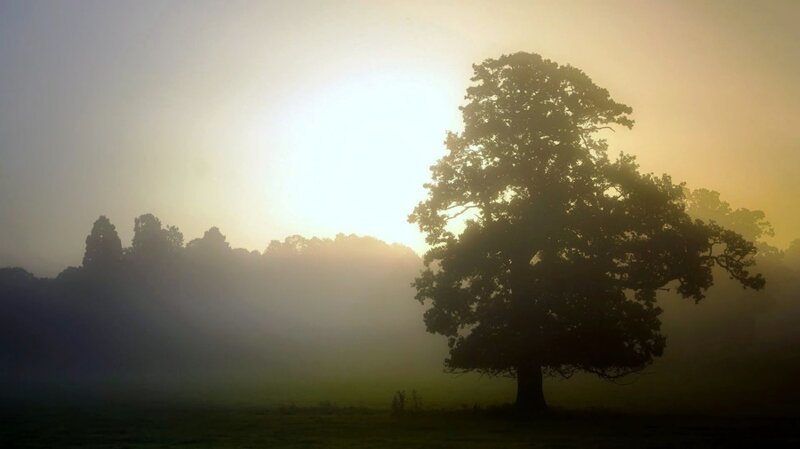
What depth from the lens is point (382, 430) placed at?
27922 mm

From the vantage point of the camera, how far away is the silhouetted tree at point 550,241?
33500 millimetres

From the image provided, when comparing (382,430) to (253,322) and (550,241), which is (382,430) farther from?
(253,322)

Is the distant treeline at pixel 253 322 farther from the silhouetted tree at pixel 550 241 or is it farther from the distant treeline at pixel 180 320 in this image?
the silhouetted tree at pixel 550 241

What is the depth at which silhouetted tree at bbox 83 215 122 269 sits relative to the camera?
117750 mm

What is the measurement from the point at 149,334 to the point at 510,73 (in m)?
96.0

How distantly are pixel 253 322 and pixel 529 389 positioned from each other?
110m

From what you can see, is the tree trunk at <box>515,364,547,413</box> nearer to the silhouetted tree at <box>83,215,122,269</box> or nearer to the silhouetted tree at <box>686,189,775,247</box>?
the silhouetted tree at <box>686,189,775,247</box>

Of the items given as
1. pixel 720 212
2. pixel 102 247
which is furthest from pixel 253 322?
pixel 720 212

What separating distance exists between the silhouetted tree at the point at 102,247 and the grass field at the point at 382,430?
86179 millimetres

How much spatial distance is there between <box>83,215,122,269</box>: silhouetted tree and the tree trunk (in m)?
99.4

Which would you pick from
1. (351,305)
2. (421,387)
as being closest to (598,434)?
(421,387)

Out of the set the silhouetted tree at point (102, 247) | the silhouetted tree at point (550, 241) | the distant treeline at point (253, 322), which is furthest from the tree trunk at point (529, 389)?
the silhouetted tree at point (102, 247)

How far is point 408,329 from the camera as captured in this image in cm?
14462

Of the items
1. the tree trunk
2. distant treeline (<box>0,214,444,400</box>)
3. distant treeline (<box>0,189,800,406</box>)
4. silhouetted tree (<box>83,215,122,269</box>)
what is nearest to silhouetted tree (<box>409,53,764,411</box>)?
the tree trunk
